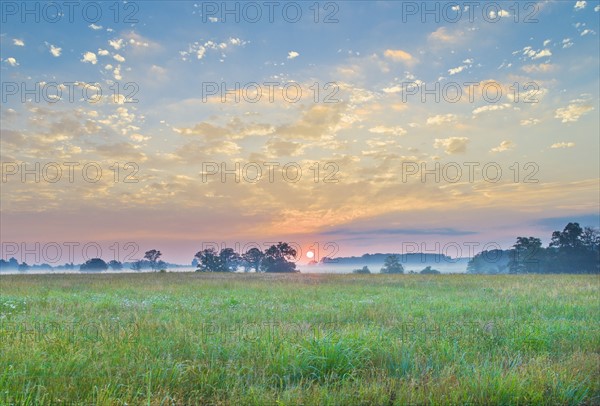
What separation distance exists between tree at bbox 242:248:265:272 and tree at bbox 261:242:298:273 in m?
1.58

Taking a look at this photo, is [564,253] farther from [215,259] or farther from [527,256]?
[215,259]

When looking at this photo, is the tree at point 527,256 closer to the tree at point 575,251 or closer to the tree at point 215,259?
the tree at point 575,251

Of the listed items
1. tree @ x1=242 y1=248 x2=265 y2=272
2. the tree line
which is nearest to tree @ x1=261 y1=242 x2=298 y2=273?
tree @ x1=242 y1=248 x2=265 y2=272

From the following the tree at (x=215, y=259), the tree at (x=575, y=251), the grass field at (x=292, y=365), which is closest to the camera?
the grass field at (x=292, y=365)

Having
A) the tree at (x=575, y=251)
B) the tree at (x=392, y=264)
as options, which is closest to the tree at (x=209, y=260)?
the tree at (x=392, y=264)

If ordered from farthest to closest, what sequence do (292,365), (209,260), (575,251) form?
(209,260), (575,251), (292,365)

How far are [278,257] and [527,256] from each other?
6244 centimetres

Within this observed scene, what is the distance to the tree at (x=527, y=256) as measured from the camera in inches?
3408

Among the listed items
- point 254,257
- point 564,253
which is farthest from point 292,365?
point 254,257

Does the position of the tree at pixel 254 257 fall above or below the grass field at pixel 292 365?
below

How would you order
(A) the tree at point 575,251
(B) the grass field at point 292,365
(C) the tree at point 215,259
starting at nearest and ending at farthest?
(B) the grass field at point 292,365 → (A) the tree at point 575,251 → (C) the tree at point 215,259

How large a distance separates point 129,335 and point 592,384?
323 inches

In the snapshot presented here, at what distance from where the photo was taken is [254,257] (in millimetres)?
117375

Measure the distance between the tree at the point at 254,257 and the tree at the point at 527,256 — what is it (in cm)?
6516
